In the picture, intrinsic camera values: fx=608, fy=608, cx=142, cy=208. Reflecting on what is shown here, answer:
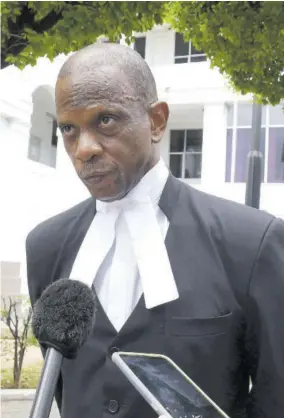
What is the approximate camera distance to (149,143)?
4.54 ft

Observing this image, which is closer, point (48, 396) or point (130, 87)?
point (48, 396)

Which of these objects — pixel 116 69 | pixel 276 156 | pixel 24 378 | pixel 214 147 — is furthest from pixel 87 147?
pixel 276 156

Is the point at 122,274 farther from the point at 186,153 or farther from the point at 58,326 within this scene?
the point at 186,153

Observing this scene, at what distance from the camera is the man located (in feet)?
4.33

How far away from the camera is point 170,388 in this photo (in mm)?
1038

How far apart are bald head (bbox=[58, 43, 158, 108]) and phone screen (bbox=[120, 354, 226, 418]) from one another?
58 centimetres

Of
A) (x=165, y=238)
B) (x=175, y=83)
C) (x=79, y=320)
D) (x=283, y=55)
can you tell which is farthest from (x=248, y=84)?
(x=175, y=83)

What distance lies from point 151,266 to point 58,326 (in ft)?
1.16

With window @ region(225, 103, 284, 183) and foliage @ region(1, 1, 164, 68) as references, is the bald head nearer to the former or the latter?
foliage @ region(1, 1, 164, 68)

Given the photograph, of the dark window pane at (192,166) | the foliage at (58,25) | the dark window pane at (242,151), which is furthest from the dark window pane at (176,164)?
the foliage at (58,25)

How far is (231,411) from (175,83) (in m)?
15.0

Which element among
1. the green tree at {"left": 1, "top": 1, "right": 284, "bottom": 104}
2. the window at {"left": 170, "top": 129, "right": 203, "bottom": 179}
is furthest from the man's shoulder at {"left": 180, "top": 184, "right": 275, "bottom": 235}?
the window at {"left": 170, "top": 129, "right": 203, "bottom": 179}

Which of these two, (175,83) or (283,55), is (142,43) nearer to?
(175,83)

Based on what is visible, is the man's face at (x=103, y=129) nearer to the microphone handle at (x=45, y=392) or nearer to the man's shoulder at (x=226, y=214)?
the man's shoulder at (x=226, y=214)
